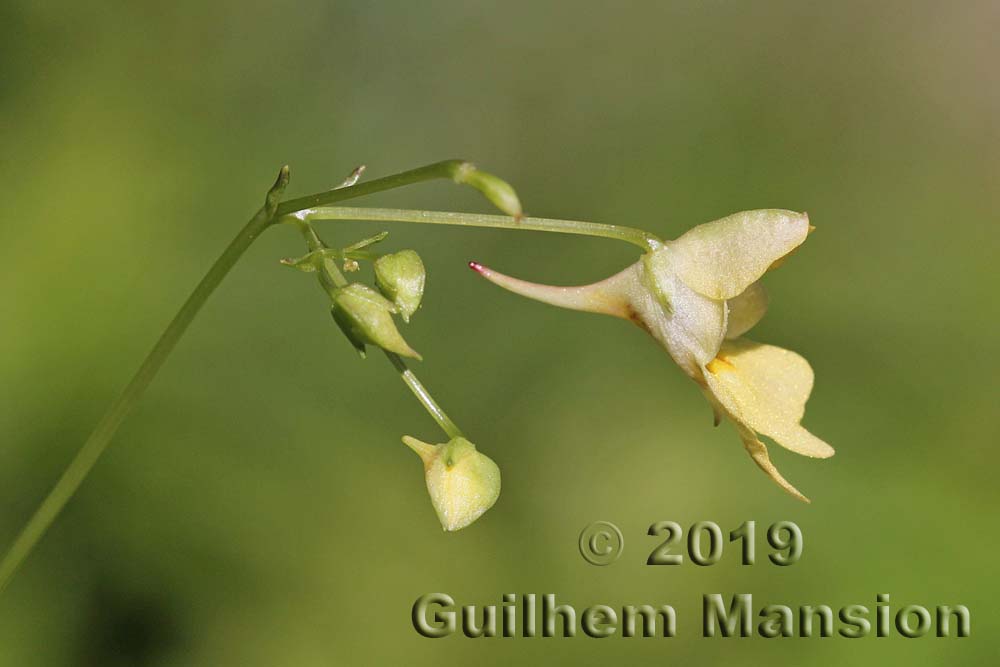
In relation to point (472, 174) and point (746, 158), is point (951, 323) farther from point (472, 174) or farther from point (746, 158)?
point (472, 174)

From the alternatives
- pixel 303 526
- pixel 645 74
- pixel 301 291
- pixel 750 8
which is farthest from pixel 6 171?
pixel 750 8

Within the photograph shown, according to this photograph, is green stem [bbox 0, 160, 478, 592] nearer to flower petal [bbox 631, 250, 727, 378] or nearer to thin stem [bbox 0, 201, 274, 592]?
thin stem [bbox 0, 201, 274, 592]

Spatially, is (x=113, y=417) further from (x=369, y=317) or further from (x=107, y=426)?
(x=369, y=317)

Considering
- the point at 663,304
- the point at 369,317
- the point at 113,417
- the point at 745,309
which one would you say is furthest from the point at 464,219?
the point at 745,309

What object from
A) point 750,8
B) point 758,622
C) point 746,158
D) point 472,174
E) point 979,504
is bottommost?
point 472,174

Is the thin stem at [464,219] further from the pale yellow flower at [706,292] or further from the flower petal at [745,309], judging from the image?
the flower petal at [745,309]

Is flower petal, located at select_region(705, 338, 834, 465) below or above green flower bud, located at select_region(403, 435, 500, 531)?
above

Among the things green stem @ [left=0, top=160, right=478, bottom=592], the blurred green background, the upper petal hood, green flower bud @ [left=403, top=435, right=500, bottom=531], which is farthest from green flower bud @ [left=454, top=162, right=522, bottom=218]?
the blurred green background
